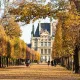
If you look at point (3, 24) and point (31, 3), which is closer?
point (31, 3)

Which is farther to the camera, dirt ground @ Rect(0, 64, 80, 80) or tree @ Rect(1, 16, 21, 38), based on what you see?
tree @ Rect(1, 16, 21, 38)

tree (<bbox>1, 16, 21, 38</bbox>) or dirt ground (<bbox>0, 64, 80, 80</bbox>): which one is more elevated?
tree (<bbox>1, 16, 21, 38</bbox>)

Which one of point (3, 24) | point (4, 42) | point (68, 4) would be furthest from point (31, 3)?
point (4, 42)

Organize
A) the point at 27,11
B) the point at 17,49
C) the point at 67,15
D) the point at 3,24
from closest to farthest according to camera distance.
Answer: the point at 27,11 → the point at 67,15 → the point at 3,24 → the point at 17,49

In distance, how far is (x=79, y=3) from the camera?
27203mm

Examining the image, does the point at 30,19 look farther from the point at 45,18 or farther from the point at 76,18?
the point at 76,18

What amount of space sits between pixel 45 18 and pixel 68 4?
6.76 ft

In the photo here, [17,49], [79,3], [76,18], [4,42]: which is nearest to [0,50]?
[4,42]

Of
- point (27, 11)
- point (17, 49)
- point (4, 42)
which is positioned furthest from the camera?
point (17, 49)

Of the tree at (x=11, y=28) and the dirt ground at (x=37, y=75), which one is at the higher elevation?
the tree at (x=11, y=28)

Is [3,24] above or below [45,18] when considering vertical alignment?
above

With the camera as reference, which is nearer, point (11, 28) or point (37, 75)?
point (37, 75)

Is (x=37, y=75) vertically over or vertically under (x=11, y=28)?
under

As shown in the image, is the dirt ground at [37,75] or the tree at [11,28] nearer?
the dirt ground at [37,75]
